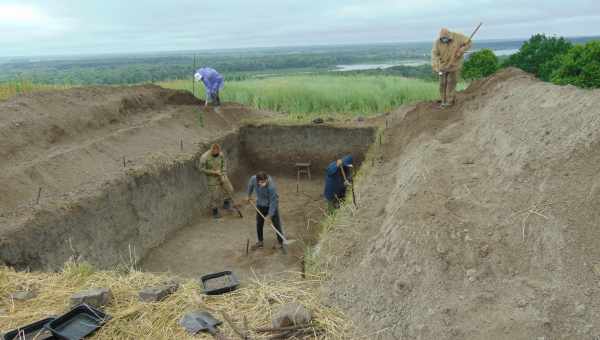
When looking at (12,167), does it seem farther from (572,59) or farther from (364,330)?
(572,59)

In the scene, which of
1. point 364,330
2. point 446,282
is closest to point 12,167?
point 364,330

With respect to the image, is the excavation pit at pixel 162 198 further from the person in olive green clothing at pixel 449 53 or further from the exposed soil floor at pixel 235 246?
the person in olive green clothing at pixel 449 53

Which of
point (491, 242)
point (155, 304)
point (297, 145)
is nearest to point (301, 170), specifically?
point (297, 145)

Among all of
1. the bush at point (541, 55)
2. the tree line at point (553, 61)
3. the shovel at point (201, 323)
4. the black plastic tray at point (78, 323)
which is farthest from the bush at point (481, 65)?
the black plastic tray at point (78, 323)

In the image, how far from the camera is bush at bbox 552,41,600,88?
32.8ft

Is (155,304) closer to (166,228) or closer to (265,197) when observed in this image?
(265,197)

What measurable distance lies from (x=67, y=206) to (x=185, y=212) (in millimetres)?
2986

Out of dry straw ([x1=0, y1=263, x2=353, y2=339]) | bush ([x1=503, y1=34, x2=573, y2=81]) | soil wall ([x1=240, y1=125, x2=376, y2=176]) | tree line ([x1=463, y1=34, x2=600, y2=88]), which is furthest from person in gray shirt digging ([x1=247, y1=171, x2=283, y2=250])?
bush ([x1=503, y1=34, x2=573, y2=81])

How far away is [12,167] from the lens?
6.84m

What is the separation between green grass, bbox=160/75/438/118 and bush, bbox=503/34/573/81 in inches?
112

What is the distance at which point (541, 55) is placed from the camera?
13.6 m

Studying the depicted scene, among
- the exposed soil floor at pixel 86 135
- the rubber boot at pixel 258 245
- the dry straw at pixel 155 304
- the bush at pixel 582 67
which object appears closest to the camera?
the dry straw at pixel 155 304

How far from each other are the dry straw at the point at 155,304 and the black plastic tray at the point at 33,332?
171 mm

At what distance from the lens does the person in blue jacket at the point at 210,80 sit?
1269 cm
